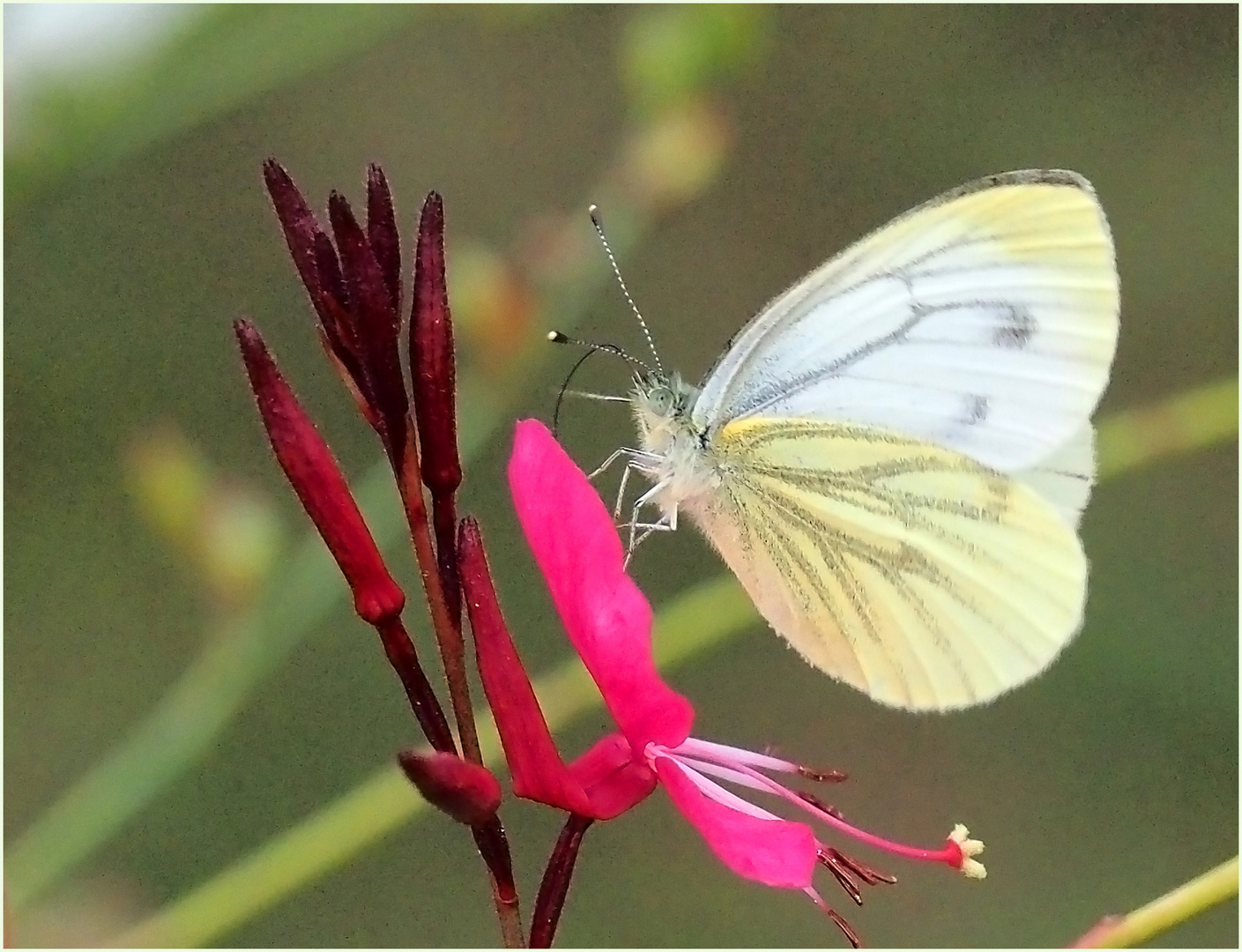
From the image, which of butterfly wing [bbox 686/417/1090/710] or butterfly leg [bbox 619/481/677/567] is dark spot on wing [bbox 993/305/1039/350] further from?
butterfly leg [bbox 619/481/677/567]

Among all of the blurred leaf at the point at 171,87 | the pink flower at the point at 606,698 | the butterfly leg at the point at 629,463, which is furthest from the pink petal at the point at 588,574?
the blurred leaf at the point at 171,87

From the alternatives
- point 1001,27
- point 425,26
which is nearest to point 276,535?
point 425,26

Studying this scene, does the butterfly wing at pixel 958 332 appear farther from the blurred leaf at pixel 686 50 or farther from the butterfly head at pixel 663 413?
the blurred leaf at pixel 686 50

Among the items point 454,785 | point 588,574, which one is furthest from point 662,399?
point 454,785

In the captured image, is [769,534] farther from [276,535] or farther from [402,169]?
[402,169]

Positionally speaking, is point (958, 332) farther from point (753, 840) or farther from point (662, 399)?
point (753, 840)

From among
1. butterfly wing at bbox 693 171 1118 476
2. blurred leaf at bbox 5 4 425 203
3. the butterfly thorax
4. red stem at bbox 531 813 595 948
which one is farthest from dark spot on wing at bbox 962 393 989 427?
blurred leaf at bbox 5 4 425 203
